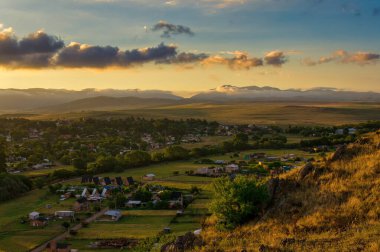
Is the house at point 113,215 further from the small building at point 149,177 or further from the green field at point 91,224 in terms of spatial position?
the small building at point 149,177

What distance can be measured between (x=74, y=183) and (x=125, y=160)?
13.0 m

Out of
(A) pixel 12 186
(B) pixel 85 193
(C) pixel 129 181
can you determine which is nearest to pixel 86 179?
(C) pixel 129 181

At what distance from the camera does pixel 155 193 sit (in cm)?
4819

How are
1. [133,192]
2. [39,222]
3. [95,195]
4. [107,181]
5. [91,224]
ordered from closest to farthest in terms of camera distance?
1. [91,224]
2. [39,222]
3. [95,195]
4. [133,192]
5. [107,181]

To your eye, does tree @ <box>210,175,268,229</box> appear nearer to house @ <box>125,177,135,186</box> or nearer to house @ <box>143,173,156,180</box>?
house @ <box>125,177,135,186</box>

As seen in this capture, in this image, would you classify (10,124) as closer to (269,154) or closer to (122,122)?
(122,122)

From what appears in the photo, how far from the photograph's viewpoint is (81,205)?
44531 millimetres

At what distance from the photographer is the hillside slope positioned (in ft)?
48.4

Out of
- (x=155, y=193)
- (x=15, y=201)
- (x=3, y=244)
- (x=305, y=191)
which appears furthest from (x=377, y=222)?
(x=15, y=201)

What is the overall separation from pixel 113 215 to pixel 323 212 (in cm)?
2600

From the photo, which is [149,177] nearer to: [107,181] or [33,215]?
[107,181]

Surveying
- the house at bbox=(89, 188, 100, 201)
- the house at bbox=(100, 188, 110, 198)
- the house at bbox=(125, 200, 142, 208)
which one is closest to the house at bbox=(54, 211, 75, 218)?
the house at bbox=(125, 200, 142, 208)

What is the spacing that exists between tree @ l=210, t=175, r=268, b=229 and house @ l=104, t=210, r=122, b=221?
19.6 meters

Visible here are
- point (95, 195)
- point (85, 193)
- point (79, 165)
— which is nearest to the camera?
point (95, 195)
